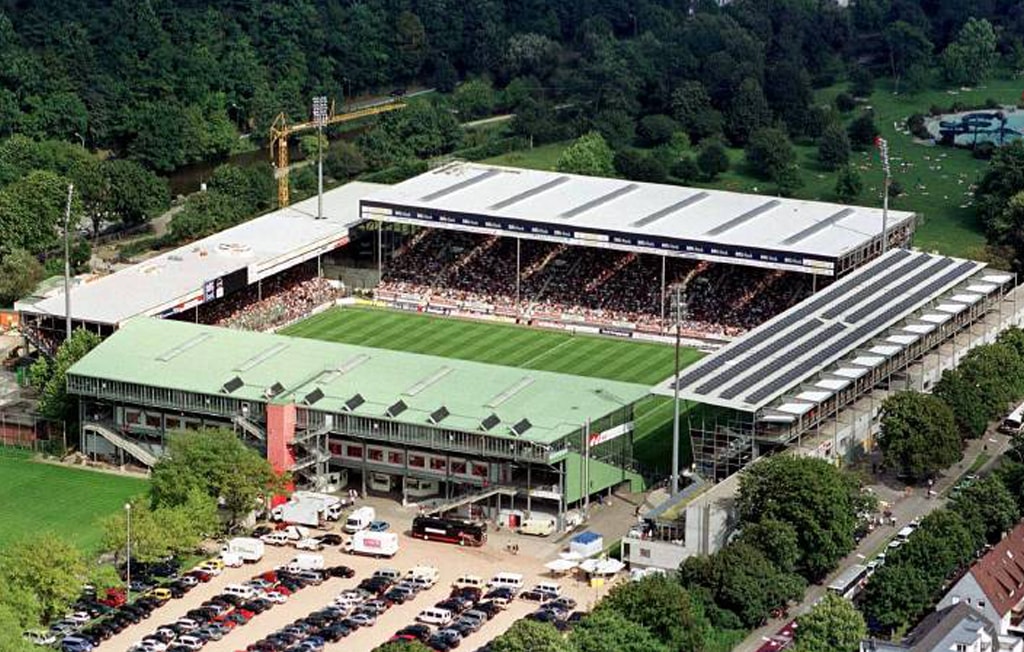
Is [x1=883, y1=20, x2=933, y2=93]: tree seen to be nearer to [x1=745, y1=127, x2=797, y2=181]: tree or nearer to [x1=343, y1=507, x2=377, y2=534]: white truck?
[x1=745, y1=127, x2=797, y2=181]: tree

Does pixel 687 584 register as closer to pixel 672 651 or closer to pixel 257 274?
pixel 672 651

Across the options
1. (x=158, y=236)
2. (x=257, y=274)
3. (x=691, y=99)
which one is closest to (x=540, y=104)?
(x=691, y=99)

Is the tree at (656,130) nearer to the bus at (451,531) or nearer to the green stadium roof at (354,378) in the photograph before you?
the green stadium roof at (354,378)

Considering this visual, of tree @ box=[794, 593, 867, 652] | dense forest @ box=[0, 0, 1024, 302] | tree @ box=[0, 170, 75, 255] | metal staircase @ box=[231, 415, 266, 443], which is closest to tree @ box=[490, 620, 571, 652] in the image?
tree @ box=[794, 593, 867, 652]

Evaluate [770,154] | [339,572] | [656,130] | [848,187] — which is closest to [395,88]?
[656,130]

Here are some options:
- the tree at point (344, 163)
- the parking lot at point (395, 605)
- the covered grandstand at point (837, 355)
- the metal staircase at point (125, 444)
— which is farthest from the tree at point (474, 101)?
the parking lot at point (395, 605)
